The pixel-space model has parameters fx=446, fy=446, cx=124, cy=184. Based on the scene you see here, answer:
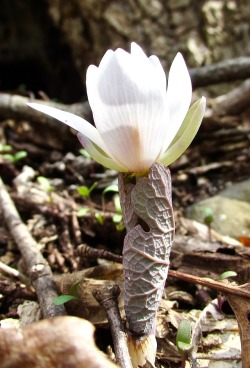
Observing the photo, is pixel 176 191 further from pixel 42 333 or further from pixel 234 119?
pixel 42 333

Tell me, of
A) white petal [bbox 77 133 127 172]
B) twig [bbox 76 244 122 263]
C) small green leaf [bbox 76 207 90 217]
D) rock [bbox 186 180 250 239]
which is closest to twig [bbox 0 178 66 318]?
twig [bbox 76 244 122 263]

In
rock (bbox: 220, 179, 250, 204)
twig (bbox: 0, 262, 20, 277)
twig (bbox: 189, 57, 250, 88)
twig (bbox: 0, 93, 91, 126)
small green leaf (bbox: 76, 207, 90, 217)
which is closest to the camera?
twig (bbox: 0, 262, 20, 277)

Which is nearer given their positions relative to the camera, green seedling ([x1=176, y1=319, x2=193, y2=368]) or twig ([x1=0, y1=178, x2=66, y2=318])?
green seedling ([x1=176, y1=319, x2=193, y2=368])

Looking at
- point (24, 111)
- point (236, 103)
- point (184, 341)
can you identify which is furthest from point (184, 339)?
point (236, 103)

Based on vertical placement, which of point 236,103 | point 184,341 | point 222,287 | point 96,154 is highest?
point 236,103

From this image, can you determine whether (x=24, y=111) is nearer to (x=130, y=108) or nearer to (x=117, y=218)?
(x=117, y=218)

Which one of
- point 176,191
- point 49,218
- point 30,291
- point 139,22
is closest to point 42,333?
point 30,291

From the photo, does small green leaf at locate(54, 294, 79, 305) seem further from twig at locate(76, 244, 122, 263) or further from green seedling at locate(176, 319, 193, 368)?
green seedling at locate(176, 319, 193, 368)
